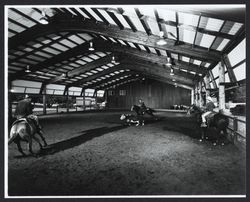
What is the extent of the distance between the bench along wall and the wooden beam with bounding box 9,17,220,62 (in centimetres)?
1767

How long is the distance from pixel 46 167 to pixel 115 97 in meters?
24.7

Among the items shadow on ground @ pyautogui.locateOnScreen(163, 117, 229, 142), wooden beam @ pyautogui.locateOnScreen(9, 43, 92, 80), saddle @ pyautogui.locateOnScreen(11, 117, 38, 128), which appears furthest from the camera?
wooden beam @ pyautogui.locateOnScreen(9, 43, 92, 80)

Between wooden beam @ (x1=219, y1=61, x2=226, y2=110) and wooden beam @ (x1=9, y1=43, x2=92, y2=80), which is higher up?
wooden beam @ (x1=9, y1=43, x2=92, y2=80)

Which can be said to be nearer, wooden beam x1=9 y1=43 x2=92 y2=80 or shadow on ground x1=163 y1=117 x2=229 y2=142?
shadow on ground x1=163 y1=117 x2=229 y2=142

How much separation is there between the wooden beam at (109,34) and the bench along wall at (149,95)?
17.7m

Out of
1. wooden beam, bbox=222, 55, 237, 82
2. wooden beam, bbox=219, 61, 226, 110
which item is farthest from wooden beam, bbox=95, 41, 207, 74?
wooden beam, bbox=222, 55, 237, 82

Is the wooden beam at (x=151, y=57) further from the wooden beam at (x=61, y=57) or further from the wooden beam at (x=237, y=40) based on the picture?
the wooden beam at (x=237, y=40)

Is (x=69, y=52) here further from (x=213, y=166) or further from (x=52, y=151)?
(x=213, y=166)

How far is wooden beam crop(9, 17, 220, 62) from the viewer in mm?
7707

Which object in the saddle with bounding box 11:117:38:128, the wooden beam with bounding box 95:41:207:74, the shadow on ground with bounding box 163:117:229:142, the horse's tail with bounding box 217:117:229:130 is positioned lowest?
the shadow on ground with bounding box 163:117:229:142

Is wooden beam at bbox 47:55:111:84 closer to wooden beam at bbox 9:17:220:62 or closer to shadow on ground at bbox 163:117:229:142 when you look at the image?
wooden beam at bbox 9:17:220:62

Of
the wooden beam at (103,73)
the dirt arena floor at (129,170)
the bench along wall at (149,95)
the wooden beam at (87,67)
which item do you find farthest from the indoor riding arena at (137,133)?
the bench along wall at (149,95)

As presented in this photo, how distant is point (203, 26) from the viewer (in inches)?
227

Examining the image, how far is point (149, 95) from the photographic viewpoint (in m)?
26.5
